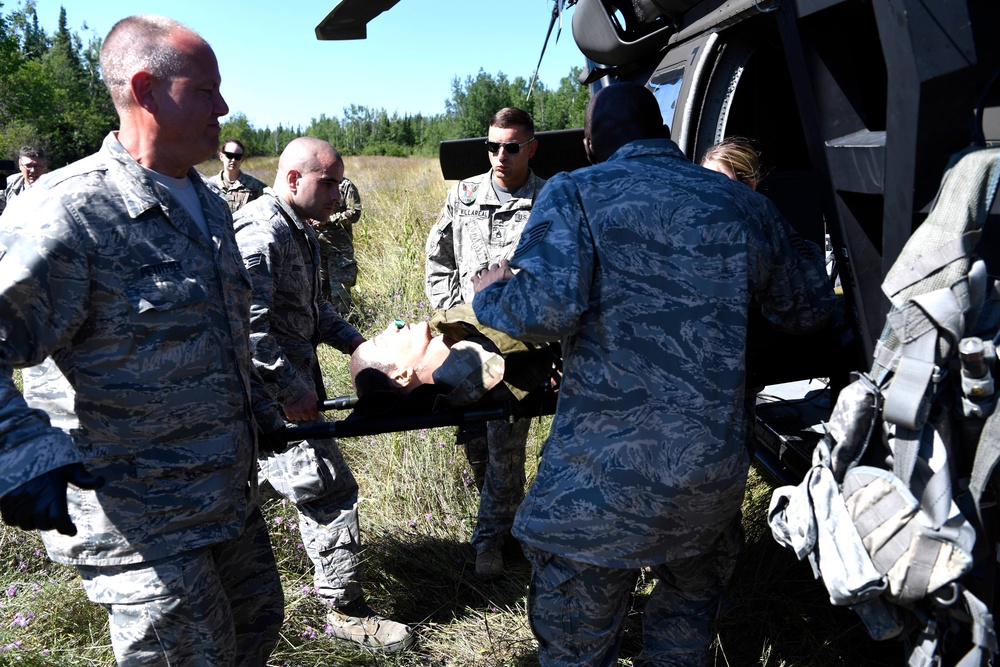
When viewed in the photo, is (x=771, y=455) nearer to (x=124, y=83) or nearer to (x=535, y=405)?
(x=535, y=405)

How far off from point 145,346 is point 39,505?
49cm

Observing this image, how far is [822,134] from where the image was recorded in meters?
2.07

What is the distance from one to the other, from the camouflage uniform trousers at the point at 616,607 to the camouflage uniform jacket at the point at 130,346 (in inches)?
33.4

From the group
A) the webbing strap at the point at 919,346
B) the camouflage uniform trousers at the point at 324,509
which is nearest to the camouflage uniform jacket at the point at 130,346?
the camouflage uniform trousers at the point at 324,509

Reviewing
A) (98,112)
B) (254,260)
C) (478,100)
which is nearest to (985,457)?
(254,260)

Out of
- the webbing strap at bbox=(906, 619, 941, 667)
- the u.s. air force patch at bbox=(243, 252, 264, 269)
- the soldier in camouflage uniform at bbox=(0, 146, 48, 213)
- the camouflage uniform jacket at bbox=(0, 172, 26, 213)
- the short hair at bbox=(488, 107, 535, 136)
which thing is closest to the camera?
the webbing strap at bbox=(906, 619, 941, 667)

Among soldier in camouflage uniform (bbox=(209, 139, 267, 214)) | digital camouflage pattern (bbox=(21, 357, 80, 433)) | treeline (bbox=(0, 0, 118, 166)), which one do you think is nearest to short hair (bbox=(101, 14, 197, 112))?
digital camouflage pattern (bbox=(21, 357, 80, 433))

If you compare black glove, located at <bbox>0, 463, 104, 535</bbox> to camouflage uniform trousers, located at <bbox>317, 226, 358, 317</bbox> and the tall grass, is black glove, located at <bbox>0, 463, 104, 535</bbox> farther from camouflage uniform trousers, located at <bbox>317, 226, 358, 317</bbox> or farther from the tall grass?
camouflage uniform trousers, located at <bbox>317, 226, 358, 317</bbox>

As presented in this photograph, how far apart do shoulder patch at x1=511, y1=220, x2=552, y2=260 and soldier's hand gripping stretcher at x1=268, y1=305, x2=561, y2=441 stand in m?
0.42

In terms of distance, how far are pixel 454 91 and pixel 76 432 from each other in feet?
135

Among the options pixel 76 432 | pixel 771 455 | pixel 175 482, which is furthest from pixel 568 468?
pixel 771 455

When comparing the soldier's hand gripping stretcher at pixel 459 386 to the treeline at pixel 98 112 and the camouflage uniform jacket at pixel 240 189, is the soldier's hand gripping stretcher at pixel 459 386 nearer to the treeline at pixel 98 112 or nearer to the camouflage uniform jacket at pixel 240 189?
the camouflage uniform jacket at pixel 240 189

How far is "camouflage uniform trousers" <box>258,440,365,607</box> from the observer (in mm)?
3139

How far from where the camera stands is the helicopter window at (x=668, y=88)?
350cm
